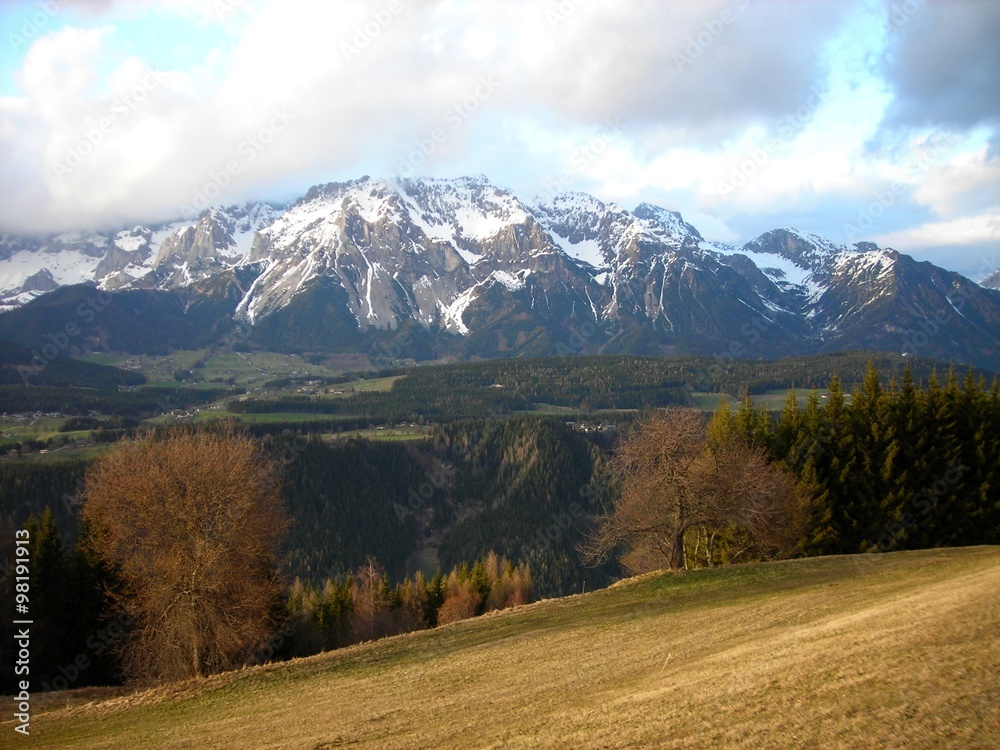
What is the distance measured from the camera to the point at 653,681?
19.5 meters

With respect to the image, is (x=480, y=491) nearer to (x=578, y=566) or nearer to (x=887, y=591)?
(x=578, y=566)

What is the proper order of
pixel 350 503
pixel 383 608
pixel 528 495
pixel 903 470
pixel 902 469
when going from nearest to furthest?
pixel 903 470, pixel 902 469, pixel 383 608, pixel 350 503, pixel 528 495

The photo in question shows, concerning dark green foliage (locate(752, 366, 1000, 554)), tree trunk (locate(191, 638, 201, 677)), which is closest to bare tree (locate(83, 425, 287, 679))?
tree trunk (locate(191, 638, 201, 677))

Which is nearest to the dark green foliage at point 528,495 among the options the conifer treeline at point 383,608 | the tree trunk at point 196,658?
the conifer treeline at point 383,608

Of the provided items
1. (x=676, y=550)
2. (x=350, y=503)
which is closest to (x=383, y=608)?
(x=676, y=550)

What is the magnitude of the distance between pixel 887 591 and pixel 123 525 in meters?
33.4

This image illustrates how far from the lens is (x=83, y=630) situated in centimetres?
4134

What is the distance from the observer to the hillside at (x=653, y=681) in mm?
14352

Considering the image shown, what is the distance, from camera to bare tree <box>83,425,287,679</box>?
103 ft

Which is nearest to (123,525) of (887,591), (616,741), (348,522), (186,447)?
(186,447)

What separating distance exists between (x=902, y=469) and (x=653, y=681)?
38.3m

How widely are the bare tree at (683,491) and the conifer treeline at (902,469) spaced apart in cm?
845

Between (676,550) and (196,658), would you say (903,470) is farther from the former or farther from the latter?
(196,658)

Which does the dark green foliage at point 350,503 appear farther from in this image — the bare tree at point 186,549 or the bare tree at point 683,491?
the bare tree at point 683,491
